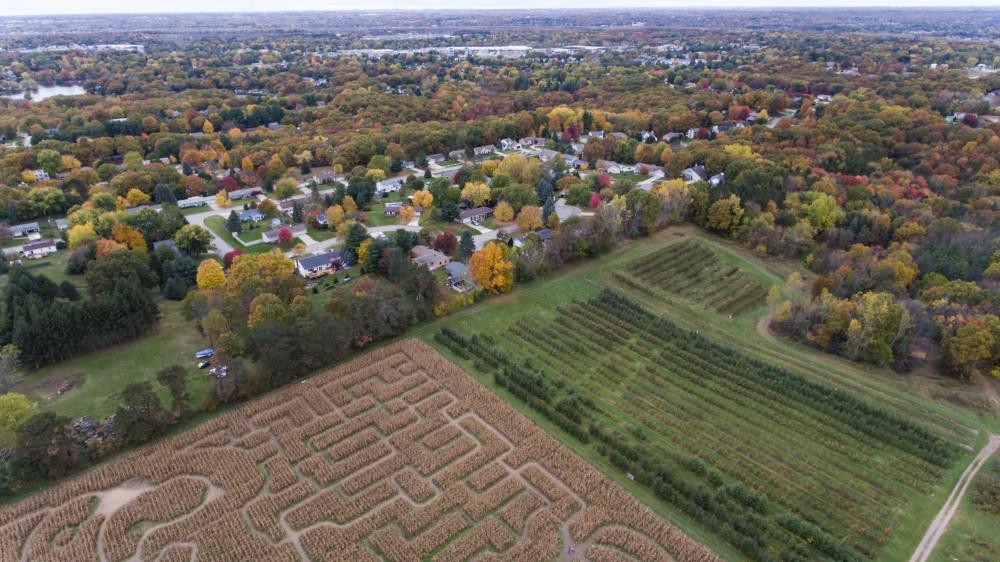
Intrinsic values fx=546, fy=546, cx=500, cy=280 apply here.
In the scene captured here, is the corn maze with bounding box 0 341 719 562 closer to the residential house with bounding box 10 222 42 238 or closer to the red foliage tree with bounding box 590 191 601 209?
the red foliage tree with bounding box 590 191 601 209

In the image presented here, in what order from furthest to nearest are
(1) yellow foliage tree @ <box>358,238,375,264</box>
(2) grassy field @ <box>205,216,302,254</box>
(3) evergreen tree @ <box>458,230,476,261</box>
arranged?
(2) grassy field @ <box>205,216,302,254</box>, (3) evergreen tree @ <box>458,230,476,261</box>, (1) yellow foliage tree @ <box>358,238,375,264</box>

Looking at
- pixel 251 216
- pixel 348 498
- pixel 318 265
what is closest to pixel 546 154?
pixel 251 216

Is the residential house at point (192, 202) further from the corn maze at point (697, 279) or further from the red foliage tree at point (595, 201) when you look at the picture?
the corn maze at point (697, 279)

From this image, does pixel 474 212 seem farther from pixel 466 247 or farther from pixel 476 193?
pixel 466 247

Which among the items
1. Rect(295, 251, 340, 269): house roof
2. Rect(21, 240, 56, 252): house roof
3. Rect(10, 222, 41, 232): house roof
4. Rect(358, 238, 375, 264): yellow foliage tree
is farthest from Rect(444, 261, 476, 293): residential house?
Rect(10, 222, 41, 232): house roof

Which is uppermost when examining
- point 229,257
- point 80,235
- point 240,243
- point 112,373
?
point 80,235
